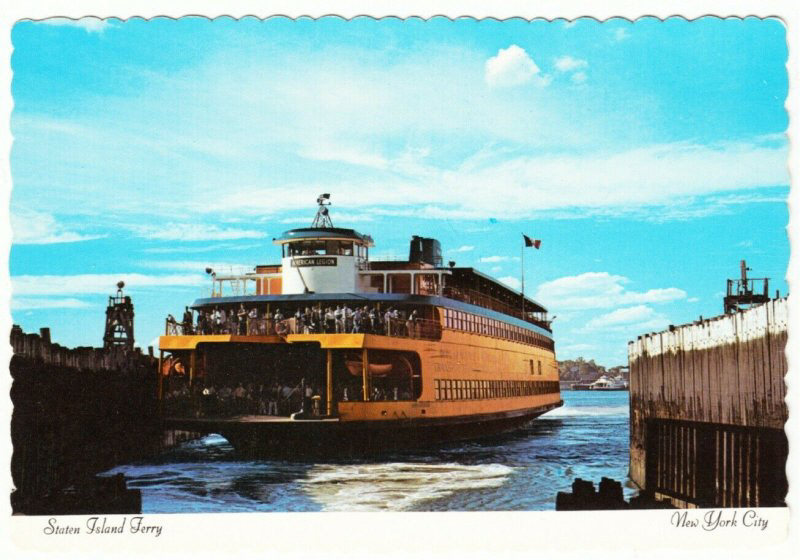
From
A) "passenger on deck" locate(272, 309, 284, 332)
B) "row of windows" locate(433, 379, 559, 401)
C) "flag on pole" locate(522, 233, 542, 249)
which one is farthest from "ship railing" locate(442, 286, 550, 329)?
"flag on pole" locate(522, 233, 542, 249)

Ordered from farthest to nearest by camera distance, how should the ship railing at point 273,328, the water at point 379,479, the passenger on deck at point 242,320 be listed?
the passenger on deck at point 242,320, the ship railing at point 273,328, the water at point 379,479

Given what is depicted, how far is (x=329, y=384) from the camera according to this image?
781 inches

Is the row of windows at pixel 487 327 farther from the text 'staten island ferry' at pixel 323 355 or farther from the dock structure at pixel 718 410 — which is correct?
the dock structure at pixel 718 410

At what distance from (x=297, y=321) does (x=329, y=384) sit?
1747 millimetres

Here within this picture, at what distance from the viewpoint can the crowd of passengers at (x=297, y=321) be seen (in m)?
20.6

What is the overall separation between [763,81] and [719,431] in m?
4.61

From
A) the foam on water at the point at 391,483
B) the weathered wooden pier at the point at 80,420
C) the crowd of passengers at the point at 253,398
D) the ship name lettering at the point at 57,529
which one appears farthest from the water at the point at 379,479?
the ship name lettering at the point at 57,529

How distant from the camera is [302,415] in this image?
63.1 ft

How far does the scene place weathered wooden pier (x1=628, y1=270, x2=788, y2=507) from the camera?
11.5 metres

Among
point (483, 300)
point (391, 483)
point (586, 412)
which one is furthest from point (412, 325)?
point (586, 412)

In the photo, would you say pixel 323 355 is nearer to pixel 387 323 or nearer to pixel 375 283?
pixel 387 323

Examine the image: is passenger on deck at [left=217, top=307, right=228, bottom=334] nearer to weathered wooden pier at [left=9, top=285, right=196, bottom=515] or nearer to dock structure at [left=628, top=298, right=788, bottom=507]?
weathered wooden pier at [left=9, top=285, right=196, bottom=515]

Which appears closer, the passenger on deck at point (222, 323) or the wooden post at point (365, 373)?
the wooden post at point (365, 373)

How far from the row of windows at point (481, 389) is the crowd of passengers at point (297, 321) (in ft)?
8.83
